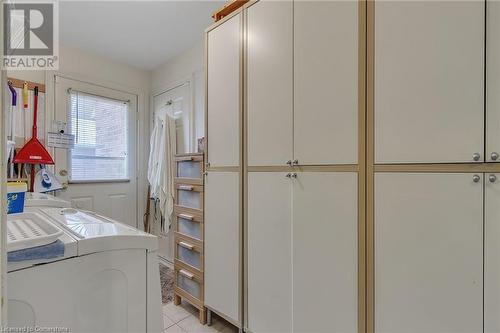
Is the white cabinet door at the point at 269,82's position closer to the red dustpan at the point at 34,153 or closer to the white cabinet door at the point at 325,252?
the white cabinet door at the point at 325,252

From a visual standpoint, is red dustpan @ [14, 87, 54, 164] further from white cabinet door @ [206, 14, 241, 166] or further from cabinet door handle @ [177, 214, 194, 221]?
white cabinet door @ [206, 14, 241, 166]

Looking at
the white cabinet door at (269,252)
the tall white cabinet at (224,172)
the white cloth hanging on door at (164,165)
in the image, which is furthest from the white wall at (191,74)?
the white cabinet door at (269,252)

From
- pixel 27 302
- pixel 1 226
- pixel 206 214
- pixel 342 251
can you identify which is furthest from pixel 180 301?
pixel 1 226

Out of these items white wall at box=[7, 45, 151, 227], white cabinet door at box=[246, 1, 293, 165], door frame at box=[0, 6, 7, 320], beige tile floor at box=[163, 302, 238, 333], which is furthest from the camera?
white wall at box=[7, 45, 151, 227]

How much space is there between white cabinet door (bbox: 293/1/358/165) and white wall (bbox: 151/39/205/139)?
4.06ft

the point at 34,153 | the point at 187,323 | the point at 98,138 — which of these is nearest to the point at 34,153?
the point at 34,153
